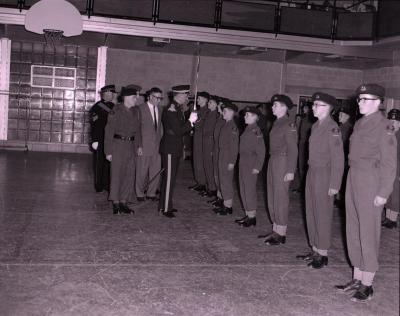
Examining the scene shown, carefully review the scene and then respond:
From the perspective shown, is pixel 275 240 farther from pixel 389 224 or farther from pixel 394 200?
pixel 394 200

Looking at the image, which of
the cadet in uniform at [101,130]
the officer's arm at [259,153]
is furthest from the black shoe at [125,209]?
the officer's arm at [259,153]

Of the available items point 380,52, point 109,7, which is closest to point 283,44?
point 380,52

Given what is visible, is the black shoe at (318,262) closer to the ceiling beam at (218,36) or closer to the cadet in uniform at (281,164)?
the cadet in uniform at (281,164)

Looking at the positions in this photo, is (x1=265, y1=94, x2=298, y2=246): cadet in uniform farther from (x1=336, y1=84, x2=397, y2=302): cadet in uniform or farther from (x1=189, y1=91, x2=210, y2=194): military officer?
(x1=189, y1=91, x2=210, y2=194): military officer

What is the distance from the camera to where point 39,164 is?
10.3 m

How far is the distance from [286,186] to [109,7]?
6.53 metres

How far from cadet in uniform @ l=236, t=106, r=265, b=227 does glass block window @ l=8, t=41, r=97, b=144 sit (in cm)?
817

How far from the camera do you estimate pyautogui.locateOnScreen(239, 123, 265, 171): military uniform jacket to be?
17.9 feet

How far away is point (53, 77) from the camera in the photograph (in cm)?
1269

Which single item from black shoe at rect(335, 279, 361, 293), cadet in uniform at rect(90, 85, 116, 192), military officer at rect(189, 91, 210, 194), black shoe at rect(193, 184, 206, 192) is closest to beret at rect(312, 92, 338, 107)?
black shoe at rect(335, 279, 361, 293)

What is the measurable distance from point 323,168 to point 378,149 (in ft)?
2.40

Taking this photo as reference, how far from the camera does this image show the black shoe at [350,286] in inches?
145

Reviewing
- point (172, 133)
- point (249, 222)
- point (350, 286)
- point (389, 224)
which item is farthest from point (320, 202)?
point (389, 224)

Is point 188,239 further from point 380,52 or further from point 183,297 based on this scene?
point 380,52
